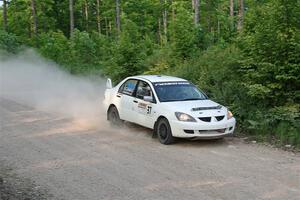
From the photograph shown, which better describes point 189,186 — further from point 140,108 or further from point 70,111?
point 70,111

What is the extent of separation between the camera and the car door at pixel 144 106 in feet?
37.8

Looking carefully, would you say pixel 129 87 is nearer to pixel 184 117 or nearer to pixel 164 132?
pixel 164 132

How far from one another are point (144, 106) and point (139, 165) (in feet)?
10.4

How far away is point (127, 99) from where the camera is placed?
497 inches

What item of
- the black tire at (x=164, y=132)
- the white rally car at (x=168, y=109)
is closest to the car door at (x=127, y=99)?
the white rally car at (x=168, y=109)

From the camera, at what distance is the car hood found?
421 inches

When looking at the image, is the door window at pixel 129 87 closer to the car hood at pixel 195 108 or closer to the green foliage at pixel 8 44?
the car hood at pixel 195 108

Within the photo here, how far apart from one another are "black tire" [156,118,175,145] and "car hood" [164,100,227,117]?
39 centimetres

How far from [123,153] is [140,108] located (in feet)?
7.69

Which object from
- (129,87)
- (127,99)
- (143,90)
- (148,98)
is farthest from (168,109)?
(129,87)

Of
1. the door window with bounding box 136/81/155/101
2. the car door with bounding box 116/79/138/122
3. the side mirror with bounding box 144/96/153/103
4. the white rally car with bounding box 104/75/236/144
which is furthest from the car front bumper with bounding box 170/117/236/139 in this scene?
the car door with bounding box 116/79/138/122

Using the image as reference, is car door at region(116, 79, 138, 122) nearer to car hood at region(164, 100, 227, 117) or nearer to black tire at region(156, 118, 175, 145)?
black tire at region(156, 118, 175, 145)

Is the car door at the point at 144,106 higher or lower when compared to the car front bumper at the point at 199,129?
higher

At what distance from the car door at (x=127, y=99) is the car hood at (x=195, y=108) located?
1.44 m
